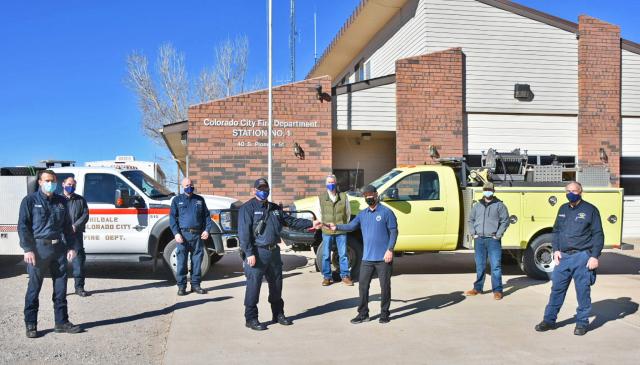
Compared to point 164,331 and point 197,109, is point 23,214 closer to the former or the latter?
point 164,331

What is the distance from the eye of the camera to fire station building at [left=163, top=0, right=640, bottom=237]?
1448 cm

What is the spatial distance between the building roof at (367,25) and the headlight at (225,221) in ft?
32.3

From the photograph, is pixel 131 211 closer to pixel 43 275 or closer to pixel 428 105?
pixel 43 275


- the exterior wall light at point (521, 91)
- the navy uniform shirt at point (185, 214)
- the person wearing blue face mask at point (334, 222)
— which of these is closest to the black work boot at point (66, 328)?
the navy uniform shirt at point (185, 214)

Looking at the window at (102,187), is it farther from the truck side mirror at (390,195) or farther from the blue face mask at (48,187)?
the truck side mirror at (390,195)

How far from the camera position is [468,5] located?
1591 cm

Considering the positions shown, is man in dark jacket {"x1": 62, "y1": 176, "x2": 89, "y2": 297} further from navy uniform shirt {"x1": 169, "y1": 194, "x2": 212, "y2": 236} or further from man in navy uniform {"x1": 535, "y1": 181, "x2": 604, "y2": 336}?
man in navy uniform {"x1": 535, "y1": 181, "x2": 604, "y2": 336}

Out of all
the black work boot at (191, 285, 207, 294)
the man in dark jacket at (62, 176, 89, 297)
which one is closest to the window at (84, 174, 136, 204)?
the man in dark jacket at (62, 176, 89, 297)

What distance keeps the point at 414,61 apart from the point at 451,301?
28.3ft

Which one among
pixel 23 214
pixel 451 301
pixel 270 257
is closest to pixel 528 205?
pixel 451 301

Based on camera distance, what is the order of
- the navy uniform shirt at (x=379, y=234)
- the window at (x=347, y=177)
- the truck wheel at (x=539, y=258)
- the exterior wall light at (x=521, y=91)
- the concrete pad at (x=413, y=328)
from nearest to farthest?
the concrete pad at (x=413, y=328) < the navy uniform shirt at (x=379, y=234) < the truck wheel at (x=539, y=258) < the exterior wall light at (x=521, y=91) < the window at (x=347, y=177)

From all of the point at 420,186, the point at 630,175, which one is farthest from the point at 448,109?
the point at 630,175

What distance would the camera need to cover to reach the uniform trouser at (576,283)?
6.46 meters

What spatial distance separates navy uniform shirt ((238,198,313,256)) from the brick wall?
768cm
